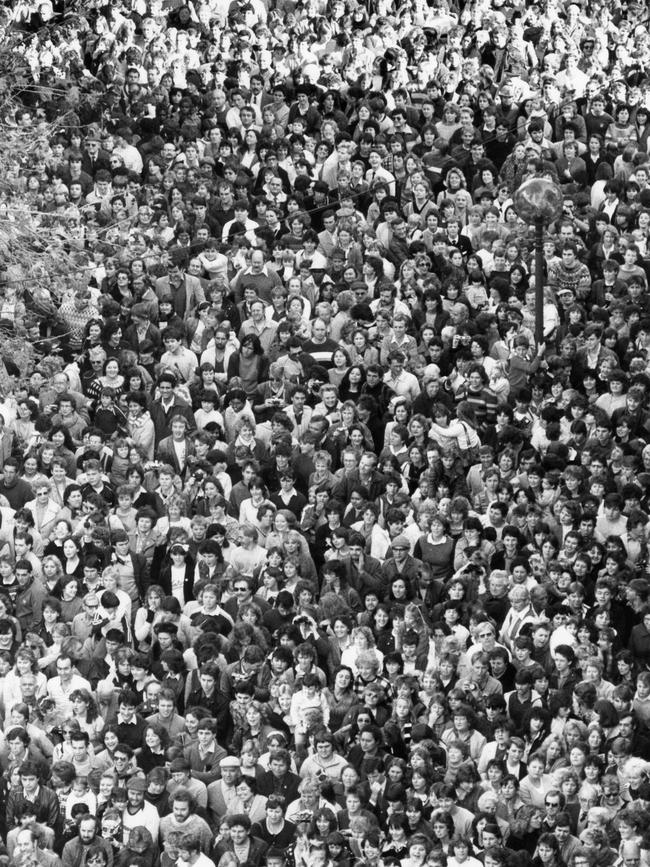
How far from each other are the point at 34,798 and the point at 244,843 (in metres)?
1.84

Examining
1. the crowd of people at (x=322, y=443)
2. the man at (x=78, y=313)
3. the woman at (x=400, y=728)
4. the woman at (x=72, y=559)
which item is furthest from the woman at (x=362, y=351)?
the woman at (x=400, y=728)

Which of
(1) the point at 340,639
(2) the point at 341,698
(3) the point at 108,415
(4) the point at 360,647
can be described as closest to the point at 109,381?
(3) the point at 108,415

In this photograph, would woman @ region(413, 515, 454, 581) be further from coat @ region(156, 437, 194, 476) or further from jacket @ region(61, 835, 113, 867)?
jacket @ region(61, 835, 113, 867)

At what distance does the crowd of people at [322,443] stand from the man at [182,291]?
0.03 meters

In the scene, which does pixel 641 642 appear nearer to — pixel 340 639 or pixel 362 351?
pixel 340 639

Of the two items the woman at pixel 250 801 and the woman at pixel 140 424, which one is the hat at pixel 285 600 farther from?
the woman at pixel 140 424

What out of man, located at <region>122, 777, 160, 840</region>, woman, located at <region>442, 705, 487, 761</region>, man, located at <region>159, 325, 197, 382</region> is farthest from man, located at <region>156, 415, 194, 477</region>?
woman, located at <region>442, 705, 487, 761</region>

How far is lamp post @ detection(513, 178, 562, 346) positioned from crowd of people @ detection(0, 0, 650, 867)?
282mm

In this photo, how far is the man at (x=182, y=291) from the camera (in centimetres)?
2691

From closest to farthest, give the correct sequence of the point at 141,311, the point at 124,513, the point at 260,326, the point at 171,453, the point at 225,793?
the point at 225,793 < the point at 124,513 < the point at 171,453 < the point at 260,326 < the point at 141,311

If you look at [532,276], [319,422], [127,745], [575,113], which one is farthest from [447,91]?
[127,745]

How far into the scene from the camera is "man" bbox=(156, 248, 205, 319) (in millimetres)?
26906

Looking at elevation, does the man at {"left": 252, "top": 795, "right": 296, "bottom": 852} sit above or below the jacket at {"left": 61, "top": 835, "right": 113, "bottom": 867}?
above

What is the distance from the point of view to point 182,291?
27.0 meters
